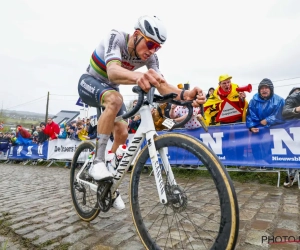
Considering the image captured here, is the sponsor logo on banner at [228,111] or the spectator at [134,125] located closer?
the sponsor logo on banner at [228,111]

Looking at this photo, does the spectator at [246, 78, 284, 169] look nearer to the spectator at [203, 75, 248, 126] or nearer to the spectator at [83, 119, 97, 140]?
the spectator at [203, 75, 248, 126]

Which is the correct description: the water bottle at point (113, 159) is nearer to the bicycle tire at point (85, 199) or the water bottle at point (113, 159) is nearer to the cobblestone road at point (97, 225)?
the bicycle tire at point (85, 199)

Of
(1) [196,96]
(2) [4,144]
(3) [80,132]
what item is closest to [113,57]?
(1) [196,96]

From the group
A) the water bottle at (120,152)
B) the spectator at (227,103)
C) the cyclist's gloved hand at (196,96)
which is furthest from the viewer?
the spectator at (227,103)

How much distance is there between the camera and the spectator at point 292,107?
5219 millimetres

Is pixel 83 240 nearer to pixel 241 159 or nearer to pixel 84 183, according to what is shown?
pixel 84 183

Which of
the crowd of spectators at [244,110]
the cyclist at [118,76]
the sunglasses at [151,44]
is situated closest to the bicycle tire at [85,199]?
the cyclist at [118,76]

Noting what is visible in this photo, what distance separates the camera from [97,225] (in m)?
3.19

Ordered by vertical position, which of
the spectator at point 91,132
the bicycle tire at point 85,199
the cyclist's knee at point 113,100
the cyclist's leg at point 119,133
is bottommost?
the bicycle tire at point 85,199

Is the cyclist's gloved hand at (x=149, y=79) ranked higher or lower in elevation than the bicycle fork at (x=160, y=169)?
higher

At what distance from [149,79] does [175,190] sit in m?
0.94

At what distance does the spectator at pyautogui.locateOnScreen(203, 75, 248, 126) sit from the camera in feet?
21.4

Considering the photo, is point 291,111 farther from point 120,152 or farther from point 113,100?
point 113,100

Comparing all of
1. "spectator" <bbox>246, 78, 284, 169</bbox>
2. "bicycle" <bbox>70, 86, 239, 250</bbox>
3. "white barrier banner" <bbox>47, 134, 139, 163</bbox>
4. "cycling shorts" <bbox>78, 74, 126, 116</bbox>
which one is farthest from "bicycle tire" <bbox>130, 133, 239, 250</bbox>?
"white barrier banner" <bbox>47, 134, 139, 163</bbox>
